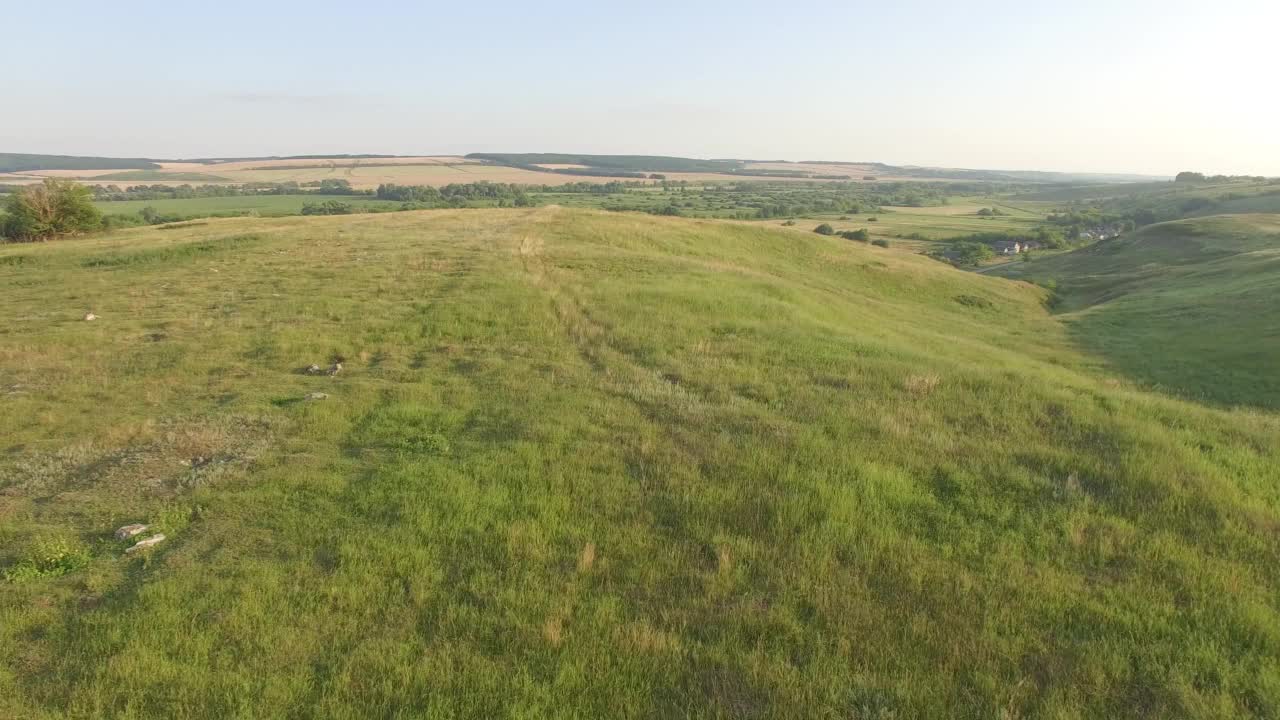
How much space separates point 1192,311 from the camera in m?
36.2

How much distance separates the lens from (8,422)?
12.8 metres

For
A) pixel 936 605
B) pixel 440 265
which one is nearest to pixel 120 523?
pixel 936 605

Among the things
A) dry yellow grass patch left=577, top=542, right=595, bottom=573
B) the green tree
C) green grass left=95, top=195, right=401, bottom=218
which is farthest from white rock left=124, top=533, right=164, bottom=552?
green grass left=95, top=195, right=401, bottom=218

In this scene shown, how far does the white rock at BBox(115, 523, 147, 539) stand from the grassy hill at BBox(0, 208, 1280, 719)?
281mm

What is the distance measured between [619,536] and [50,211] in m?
63.7

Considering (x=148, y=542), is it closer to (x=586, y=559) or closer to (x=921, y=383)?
(x=586, y=559)

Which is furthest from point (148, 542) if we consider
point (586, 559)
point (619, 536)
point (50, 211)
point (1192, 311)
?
point (50, 211)

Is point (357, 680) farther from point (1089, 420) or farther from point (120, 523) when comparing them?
point (1089, 420)

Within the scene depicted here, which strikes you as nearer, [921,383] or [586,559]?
[586,559]

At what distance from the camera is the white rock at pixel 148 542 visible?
802 centimetres

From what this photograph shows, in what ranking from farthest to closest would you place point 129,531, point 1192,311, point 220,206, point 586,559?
point 220,206 < point 1192,311 < point 129,531 < point 586,559

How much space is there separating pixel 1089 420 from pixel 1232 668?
7.29 meters

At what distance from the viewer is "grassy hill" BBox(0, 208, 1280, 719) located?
5.83 metres

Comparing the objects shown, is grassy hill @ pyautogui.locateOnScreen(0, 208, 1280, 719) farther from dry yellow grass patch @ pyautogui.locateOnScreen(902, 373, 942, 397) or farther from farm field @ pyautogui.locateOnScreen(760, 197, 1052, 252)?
farm field @ pyautogui.locateOnScreen(760, 197, 1052, 252)
